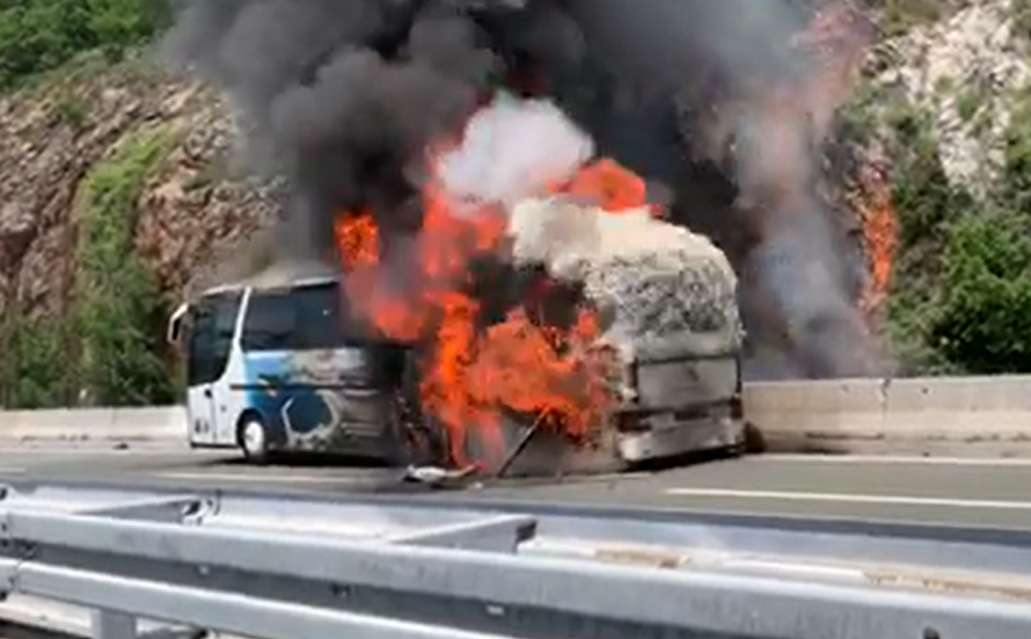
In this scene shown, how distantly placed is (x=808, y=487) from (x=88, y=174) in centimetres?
3149

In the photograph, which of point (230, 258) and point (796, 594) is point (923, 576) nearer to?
point (796, 594)

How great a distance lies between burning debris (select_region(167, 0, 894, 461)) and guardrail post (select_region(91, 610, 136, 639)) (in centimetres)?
1082

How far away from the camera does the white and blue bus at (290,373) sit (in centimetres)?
1919

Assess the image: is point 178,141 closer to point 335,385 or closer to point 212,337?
point 212,337

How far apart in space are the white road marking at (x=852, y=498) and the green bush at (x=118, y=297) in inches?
937

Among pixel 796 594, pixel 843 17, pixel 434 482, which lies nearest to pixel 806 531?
pixel 796 594

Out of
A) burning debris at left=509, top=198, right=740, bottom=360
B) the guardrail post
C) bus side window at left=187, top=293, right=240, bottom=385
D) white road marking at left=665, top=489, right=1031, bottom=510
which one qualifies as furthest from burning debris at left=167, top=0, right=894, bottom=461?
the guardrail post

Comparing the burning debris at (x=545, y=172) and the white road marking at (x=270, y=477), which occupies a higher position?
the burning debris at (x=545, y=172)

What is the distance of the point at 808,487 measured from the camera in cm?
1456

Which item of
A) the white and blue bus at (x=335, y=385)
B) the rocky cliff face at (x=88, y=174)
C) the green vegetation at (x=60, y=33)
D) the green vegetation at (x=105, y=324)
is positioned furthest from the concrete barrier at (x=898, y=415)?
the green vegetation at (x=60, y=33)

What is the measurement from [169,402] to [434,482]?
70.7 ft

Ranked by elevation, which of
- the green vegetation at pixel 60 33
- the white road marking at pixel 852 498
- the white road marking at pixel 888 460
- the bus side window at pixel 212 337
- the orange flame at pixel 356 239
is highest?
the green vegetation at pixel 60 33

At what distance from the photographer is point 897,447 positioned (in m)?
16.8

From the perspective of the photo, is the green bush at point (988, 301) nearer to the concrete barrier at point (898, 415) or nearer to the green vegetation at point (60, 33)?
the concrete barrier at point (898, 415)
